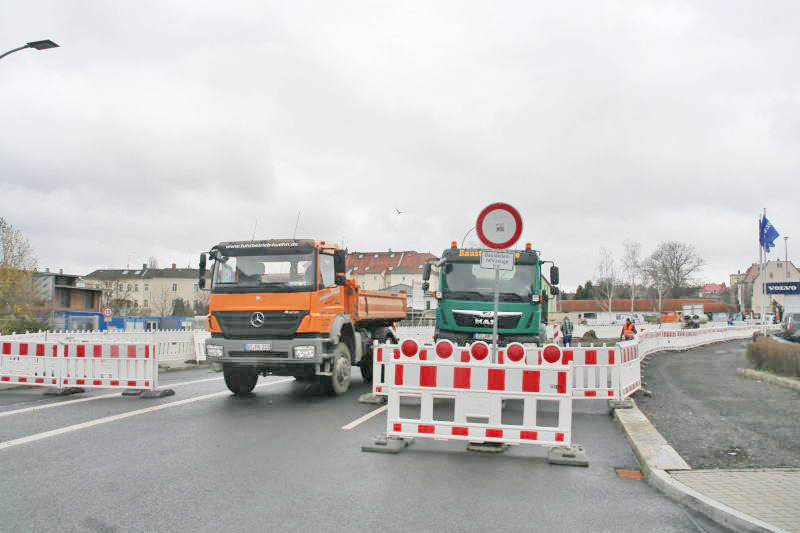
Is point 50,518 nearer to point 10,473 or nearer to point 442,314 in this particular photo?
point 10,473

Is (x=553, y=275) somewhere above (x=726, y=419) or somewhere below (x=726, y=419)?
above

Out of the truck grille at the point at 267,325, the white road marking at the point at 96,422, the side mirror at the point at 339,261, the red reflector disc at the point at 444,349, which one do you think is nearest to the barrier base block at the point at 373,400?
the truck grille at the point at 267,325

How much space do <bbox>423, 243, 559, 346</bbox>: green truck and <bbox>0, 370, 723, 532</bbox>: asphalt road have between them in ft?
15.0

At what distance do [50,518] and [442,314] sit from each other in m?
10.6

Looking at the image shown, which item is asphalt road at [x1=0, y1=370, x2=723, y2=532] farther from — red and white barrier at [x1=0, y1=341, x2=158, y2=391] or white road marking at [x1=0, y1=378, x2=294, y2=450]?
red and white barrier at [x1=0, y1=341, x2=158, y2=391]

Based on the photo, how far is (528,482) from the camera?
635 cm

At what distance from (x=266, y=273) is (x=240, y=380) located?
2364mm

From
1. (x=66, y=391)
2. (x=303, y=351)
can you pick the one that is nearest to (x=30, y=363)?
(x=66, y=391)

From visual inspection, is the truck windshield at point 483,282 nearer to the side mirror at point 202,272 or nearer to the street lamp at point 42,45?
the side mirror at point 202,272

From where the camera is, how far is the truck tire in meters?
12.5

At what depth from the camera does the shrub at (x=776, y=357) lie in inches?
583

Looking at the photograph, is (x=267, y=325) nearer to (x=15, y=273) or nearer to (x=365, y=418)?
(x=365, y=418)

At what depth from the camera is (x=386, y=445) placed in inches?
300

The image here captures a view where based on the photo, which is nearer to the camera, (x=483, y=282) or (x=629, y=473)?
(x=629, y=473)
